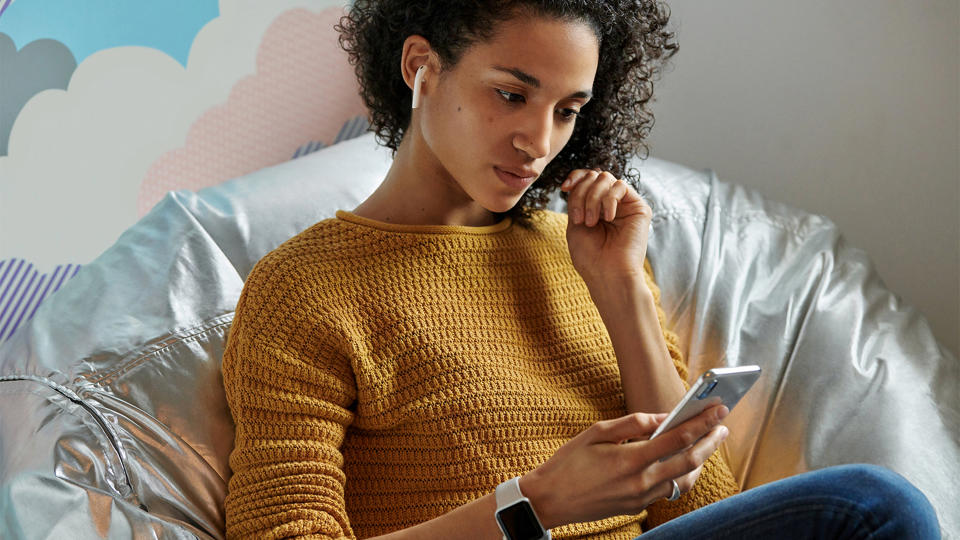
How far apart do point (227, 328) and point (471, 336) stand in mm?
325

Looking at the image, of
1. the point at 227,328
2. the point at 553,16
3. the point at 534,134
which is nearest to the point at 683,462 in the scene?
the point at 534,134

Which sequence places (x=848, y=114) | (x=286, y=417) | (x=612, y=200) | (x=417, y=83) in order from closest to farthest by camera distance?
1. (x=286, y=417)
2. (x=417, y=83)
3. (x=612, y=200)
4. (x=848, y=114)

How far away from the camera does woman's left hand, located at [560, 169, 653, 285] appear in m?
1.22

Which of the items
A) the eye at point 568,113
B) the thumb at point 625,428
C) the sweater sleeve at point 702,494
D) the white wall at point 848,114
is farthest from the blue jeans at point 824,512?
the white wall at point 848,114

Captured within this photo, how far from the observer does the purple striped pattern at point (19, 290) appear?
54.5 inches

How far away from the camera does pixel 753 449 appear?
4.53 ft

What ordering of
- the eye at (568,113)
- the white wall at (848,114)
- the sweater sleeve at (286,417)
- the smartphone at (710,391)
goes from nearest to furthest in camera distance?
the smartphone at (710,391) < the sweater sleeve at (286,417) < the eye at (568,113) < the white wall at (848,114)

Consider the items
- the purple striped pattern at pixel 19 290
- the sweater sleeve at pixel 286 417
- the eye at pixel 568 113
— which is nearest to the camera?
the sweater sleeve at pixel 286 417

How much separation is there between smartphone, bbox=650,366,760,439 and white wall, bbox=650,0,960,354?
1.09 metres

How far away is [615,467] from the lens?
91cm

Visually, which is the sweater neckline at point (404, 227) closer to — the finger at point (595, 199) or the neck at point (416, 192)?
the neck at point (416, 192)

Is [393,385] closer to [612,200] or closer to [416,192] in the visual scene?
[416,192]

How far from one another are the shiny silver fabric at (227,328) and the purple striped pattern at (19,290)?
0.21m

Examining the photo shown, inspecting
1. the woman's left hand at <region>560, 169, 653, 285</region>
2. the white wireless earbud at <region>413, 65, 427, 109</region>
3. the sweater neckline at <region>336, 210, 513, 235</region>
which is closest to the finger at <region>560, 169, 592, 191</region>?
the woman's left hand at <region>560, 169, 653, 285</region>
